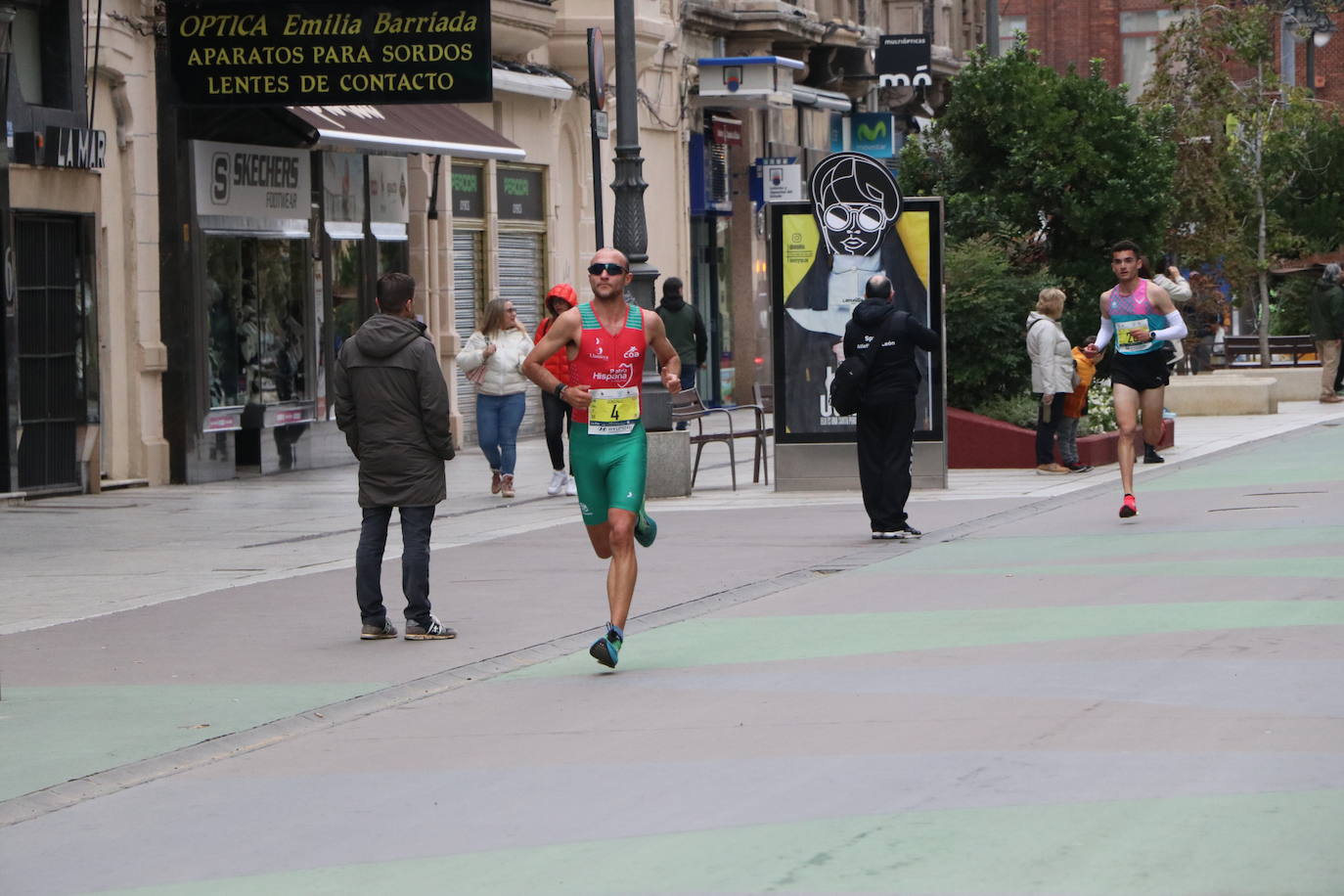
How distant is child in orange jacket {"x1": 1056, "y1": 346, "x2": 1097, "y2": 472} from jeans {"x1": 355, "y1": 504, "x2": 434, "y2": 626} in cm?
1016

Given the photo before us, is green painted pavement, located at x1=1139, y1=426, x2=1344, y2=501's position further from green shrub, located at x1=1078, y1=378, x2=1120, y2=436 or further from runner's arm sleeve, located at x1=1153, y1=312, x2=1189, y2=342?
runner's arm sleeve, located at x1=1153, y1=312, x2=1189, y2=342

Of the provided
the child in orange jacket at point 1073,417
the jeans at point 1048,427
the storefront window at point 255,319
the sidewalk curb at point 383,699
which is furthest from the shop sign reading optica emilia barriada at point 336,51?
the sidewalk curb at point 383,699

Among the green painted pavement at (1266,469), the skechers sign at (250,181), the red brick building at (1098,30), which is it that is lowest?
the green painted pavement at (1266,469)

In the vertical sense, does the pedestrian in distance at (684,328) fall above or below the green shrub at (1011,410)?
above

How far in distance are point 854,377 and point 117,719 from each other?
23.0ft

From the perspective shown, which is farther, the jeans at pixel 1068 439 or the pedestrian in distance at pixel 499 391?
the jeans at pixel 1068 439

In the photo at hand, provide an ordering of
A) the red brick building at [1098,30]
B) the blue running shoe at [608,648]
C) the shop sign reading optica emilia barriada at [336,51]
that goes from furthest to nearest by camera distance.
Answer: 1. the red brick building at [1098,30]
2. the shop sign reading optica emilia barriada at [336,51]
3. the blue running shoe at [608,648]

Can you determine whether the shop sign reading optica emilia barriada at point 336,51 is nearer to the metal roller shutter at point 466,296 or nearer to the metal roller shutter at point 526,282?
the metal roller shutter at point 466,296

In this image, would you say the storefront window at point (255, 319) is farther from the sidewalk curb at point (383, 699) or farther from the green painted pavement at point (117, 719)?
the green painted pavement at point (117, 719)

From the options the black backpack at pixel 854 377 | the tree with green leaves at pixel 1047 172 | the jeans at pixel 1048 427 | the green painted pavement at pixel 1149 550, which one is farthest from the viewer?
the tree with green leaves at pixel 1047 172

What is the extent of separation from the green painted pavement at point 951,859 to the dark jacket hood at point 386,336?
4764mm

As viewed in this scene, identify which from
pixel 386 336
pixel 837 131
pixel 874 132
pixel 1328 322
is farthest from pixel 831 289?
pixel 874 132

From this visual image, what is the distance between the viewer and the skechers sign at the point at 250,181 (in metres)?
21.6

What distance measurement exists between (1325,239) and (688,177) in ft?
60.3
